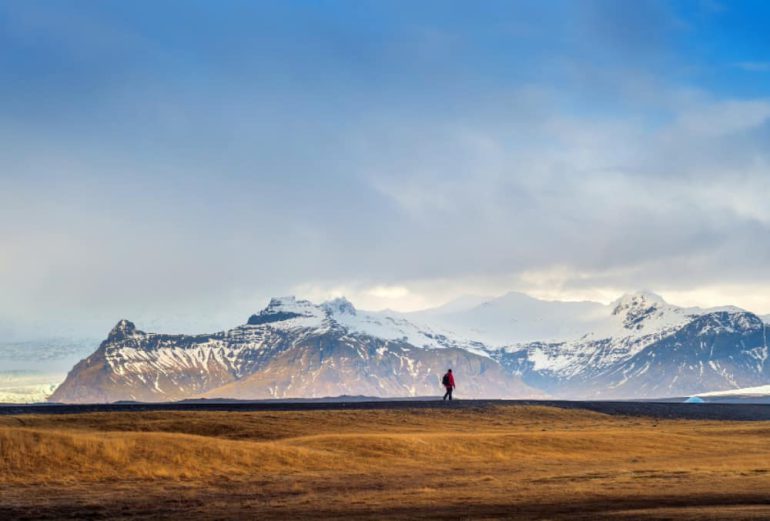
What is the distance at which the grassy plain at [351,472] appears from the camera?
115 ft

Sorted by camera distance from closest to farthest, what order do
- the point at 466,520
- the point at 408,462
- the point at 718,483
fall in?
the point at 466,520 → the point at 718,483 → the point at 408,462

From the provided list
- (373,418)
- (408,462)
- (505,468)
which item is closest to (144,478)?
(408,462)

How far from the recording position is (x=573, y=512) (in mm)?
33906

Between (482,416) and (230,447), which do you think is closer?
(230,447)

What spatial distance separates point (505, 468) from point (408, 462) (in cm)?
459

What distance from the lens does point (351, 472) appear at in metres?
46.2

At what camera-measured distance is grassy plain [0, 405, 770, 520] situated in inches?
1382

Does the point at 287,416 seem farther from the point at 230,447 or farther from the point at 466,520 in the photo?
the point at 466,520

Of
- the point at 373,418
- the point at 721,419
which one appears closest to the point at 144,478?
the point at 373,418

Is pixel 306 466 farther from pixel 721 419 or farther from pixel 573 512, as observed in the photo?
pixel 721 419

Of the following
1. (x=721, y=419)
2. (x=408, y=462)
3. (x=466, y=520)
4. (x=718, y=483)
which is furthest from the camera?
(x=721, y=419)

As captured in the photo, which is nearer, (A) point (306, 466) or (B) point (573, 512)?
(B) point (573, 512)

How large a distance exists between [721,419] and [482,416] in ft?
82.2

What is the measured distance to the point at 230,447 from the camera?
156 feet
